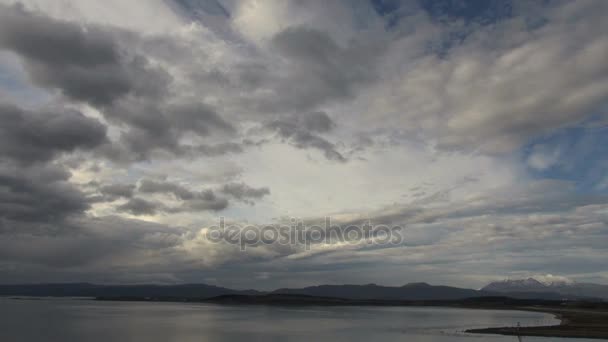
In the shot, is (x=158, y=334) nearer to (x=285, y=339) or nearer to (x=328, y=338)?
(x=285, y=339)

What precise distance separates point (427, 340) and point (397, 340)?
5.33 meters

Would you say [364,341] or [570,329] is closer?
[364,341]

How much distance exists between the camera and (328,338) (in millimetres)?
83938

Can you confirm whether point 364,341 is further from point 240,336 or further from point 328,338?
point 240,336

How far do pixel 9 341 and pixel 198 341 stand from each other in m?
29.8

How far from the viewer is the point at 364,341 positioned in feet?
261

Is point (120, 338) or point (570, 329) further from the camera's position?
point (570, 329)

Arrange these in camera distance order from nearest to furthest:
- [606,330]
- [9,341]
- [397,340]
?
1. [9,341]
2. [397,340]
3. [606,330]

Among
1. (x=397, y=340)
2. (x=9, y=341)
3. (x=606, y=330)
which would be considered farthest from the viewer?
(x=606, y=330)

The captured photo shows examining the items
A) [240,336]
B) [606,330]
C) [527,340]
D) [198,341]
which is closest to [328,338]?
[240,336]

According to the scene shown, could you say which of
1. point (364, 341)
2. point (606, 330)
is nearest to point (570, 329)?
point (606, 330)

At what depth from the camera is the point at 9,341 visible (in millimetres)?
74750

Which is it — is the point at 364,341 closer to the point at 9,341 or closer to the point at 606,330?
the point at 606,330

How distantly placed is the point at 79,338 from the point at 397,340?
56.3 m
